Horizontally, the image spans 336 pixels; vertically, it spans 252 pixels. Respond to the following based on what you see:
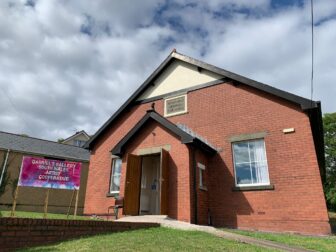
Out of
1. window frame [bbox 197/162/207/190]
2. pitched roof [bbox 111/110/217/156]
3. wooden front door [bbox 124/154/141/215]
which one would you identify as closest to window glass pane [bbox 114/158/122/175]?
pitched roof [bbox 111/110/217/156]

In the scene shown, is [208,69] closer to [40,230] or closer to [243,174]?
[243,174]

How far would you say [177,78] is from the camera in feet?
48.7

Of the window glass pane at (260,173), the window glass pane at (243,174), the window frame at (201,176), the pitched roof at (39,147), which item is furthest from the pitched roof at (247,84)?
the pitched roof at (39,147)

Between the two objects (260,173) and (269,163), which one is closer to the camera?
(269,163)

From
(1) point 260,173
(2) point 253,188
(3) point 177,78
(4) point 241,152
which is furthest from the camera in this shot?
(3) point 177,78

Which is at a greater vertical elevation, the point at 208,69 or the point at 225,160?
the point at 208,69

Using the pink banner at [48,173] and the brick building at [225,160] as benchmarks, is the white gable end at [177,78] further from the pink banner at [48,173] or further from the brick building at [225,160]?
the pink banner at [48,173]

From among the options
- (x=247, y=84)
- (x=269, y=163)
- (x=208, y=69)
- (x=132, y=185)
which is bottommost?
(x=132, y=185)

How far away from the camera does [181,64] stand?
14969 mm

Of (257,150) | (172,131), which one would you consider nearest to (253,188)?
(257,150)

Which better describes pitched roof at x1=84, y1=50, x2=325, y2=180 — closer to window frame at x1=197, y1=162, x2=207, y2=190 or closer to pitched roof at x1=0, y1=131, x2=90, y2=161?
window frame at x1=197, y1=162, x2=207, y2=190

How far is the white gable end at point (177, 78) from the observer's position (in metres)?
13.9

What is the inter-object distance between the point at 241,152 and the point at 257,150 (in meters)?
0.65

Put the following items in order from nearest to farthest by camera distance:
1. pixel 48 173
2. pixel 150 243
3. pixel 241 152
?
pixel 150 243 < pixel 48 173 < pixel 241 152
